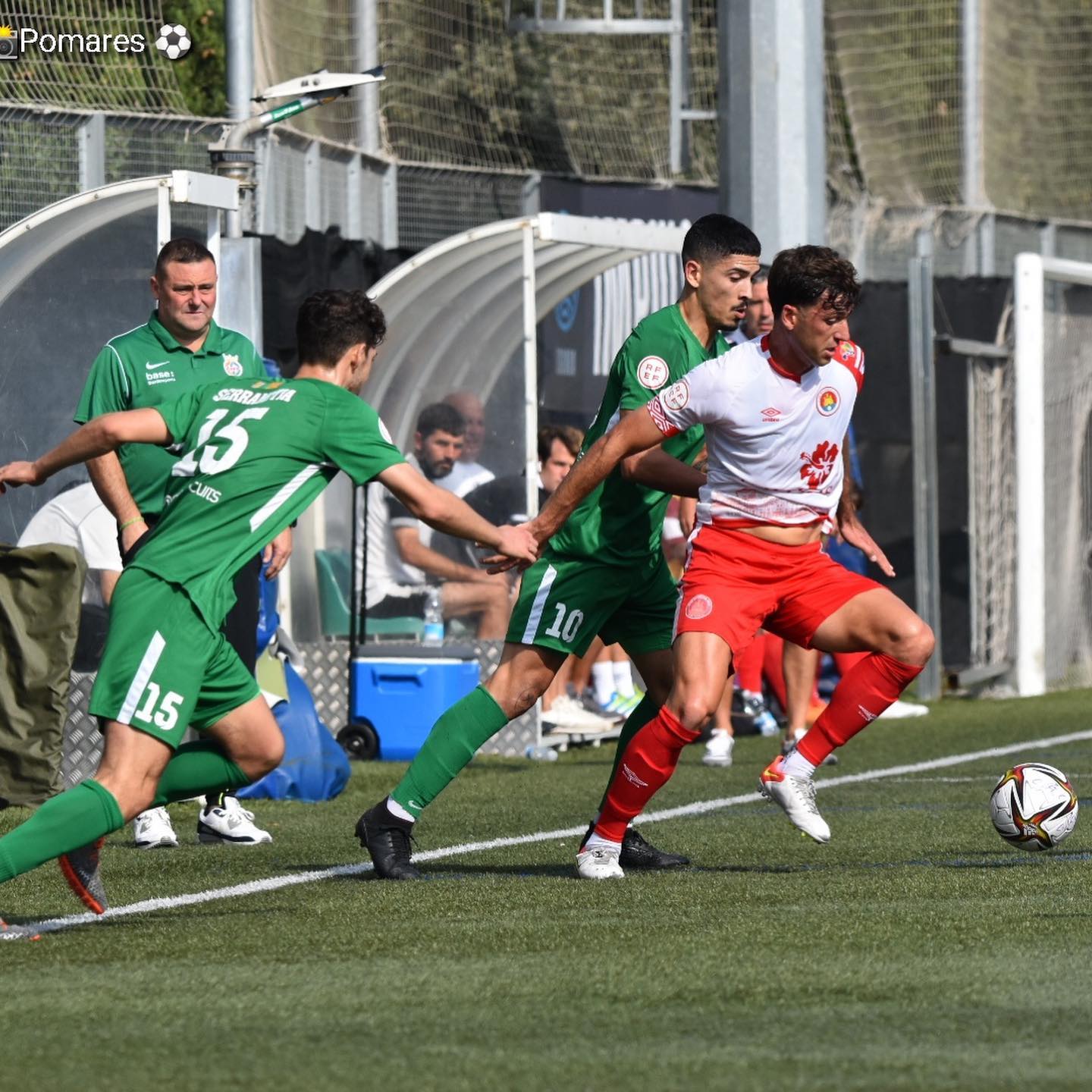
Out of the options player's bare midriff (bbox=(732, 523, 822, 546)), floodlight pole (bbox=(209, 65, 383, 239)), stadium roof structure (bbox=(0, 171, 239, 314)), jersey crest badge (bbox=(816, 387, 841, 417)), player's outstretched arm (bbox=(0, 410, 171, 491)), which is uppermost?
floodlight pole (bbox=(209, 65, 383, 239))

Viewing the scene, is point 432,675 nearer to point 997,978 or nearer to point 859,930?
point 859,930

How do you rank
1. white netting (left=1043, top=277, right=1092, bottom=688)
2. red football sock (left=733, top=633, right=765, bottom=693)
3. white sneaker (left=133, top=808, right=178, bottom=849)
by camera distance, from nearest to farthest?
white sneaker (left=133, top=808, right=178, bottom=849) < red football sock (left=733, top=633, right=765, bottom=693) < white netting (left=1043, top=277, right=1092, bottom=688)

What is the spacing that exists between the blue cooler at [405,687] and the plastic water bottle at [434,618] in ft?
1.84

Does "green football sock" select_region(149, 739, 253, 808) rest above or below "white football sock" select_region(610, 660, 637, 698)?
above

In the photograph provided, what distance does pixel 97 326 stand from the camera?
947cm

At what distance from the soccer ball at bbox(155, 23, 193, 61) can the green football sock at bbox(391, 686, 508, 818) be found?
21.0 feet

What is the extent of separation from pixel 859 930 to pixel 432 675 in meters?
5.82

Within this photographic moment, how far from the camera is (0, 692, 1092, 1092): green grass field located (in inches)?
159

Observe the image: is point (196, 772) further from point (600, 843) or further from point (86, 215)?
point (86, 215)

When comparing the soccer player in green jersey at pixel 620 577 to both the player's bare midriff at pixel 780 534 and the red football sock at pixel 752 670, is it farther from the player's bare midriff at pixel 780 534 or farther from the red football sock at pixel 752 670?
the red football sock at pixel 752 670

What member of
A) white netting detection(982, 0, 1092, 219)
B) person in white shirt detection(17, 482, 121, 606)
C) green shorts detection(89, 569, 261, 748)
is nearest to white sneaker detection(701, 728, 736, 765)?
person in white shirt detection(17, 482, 121, 606)

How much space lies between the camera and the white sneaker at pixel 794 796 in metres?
6.95

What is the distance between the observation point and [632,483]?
276 inches

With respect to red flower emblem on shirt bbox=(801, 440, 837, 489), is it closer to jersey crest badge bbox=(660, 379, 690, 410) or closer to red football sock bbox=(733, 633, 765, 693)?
jersey crest badge bbox=(660, 379, 690, 410)
